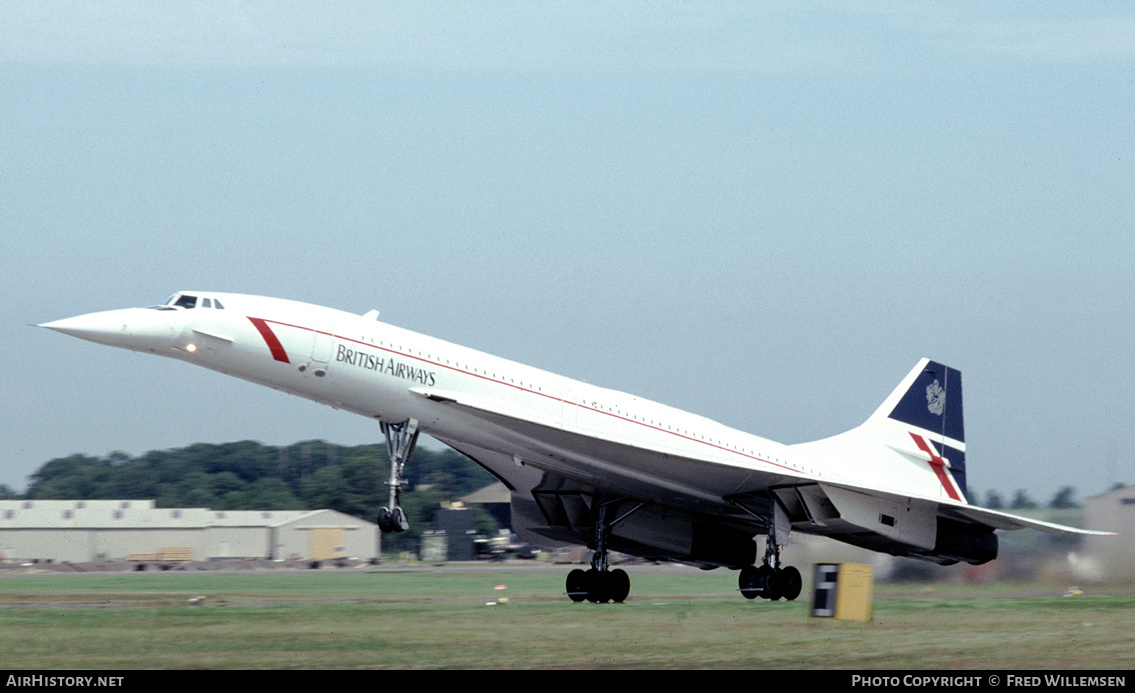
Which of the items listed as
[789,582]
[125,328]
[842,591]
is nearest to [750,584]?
[789,582]

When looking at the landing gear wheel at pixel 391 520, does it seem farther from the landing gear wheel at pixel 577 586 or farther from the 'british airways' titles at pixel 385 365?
the landing gear wheel at pixel 577 586

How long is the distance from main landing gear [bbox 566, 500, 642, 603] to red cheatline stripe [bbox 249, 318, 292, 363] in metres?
6.37

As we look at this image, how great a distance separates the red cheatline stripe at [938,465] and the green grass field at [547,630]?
1.55m

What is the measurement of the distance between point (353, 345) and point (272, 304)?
1.05m

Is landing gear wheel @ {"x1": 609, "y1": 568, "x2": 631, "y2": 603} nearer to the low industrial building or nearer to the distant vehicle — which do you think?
the low industrial building

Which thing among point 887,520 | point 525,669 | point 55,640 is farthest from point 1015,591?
point 55,640

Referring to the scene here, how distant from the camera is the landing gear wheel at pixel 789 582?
18.3 metres

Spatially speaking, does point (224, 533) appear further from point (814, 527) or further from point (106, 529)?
point (814, 527)

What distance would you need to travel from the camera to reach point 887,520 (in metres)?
18.9

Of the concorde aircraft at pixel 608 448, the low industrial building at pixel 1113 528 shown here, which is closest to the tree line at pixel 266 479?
the concorde aircraft at pixel 608 448

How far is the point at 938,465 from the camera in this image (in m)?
20.9

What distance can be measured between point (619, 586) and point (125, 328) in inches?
334
